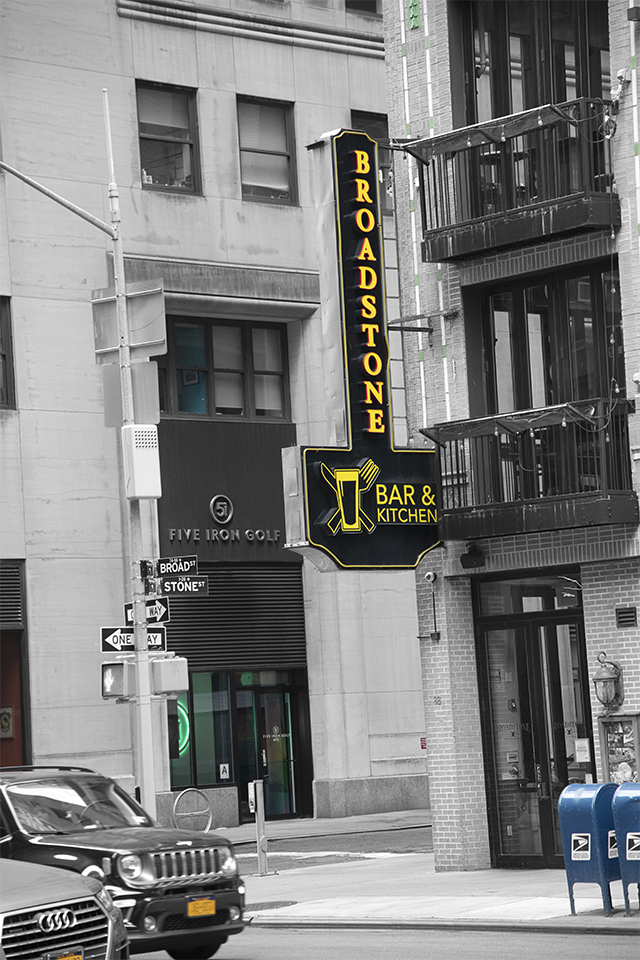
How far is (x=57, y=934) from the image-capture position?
9273mm

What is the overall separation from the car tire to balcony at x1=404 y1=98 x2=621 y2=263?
354 inches

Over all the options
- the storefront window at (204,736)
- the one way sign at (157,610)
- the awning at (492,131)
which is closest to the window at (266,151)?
the storefront window at (204,736)

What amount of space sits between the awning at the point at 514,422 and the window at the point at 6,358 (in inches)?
455

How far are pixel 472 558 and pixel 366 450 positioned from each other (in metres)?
1.86

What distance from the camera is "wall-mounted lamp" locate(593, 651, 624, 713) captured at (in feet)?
61.0

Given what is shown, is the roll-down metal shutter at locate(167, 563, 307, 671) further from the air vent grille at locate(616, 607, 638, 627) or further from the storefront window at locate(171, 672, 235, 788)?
the air vent grille at locate(616, 607, 638, 627)

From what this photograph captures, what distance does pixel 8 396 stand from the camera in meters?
29.8

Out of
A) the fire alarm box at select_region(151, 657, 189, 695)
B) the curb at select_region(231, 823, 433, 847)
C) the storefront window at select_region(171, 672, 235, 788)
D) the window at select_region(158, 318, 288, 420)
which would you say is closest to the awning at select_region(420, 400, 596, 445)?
the fire alarm box at select_region(151, 657, 189, 695)

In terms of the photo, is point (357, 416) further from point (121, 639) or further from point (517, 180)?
point (121, 639)

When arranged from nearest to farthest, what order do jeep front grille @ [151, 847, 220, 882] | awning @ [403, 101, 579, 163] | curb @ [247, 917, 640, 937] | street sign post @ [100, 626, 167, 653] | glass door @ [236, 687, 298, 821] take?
jeep front grille @ [151, 847, 220, 882]
curb @ [247, 917, 640, 937]
awning @ [403, 101, 579, 163]
street sign post @ [100, 626, 167, 653]
glass door @ [236, 687, 298, 821]

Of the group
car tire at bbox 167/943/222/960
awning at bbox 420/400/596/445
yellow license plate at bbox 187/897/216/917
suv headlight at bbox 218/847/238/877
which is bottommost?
car tire at bbox 167/943/222/960

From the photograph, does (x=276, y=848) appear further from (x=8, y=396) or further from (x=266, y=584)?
(x=8, y=396)

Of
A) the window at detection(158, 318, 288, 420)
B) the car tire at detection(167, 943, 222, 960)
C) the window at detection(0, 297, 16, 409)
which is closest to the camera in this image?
the car tire at detection(167, 943, 222, 960)

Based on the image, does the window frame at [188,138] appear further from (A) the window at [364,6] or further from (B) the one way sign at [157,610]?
(B) the one way sign at [157,610]
